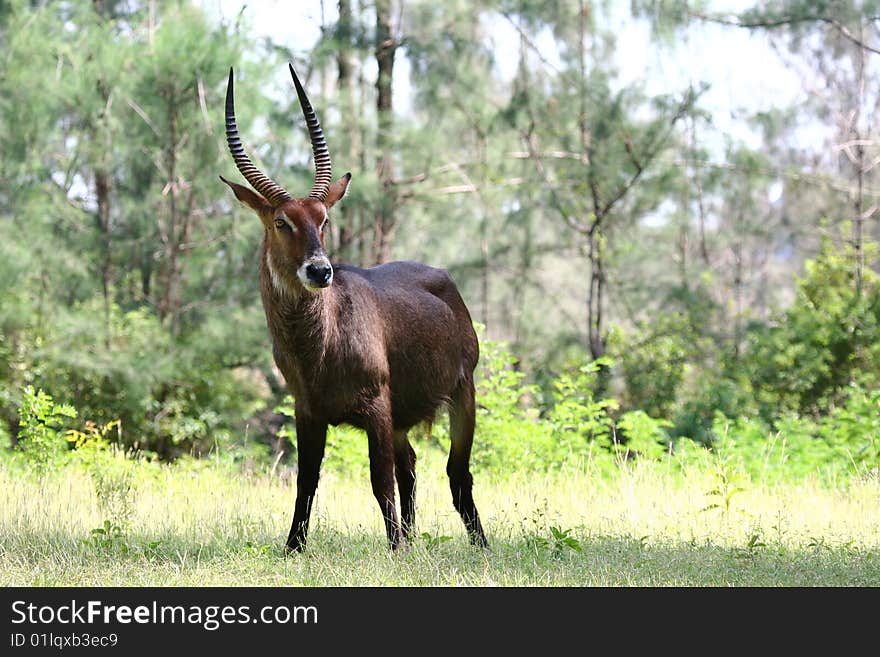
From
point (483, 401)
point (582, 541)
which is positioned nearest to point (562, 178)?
point (483, 401)

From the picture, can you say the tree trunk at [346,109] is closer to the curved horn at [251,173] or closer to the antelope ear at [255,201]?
the curved horn at [251,173]

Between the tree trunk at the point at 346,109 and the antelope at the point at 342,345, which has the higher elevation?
the tree trunk at the point at 346,109

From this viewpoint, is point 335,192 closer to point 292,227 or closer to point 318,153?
point 318,153

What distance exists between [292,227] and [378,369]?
96 cm

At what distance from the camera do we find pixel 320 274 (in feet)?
18.0

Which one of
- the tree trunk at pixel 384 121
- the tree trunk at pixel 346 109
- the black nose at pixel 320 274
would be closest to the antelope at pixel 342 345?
the black nose at pixel 320 274

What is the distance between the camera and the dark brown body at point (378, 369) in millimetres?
5887

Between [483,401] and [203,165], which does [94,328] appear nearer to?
[203,165]

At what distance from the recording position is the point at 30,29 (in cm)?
1506

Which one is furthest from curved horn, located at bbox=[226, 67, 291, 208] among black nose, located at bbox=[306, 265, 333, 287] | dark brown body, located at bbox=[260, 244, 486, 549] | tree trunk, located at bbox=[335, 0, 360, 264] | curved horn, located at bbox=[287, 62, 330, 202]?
tree trunk, located at bbox=[335, 0, 360, 264]

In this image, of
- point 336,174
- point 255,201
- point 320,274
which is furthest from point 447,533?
point 336,174

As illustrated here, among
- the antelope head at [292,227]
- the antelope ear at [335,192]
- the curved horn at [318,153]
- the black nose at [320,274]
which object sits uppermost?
the curved horn at [318,153]

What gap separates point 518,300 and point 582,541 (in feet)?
61.6

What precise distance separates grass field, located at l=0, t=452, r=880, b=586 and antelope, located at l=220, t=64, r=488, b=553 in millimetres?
386
